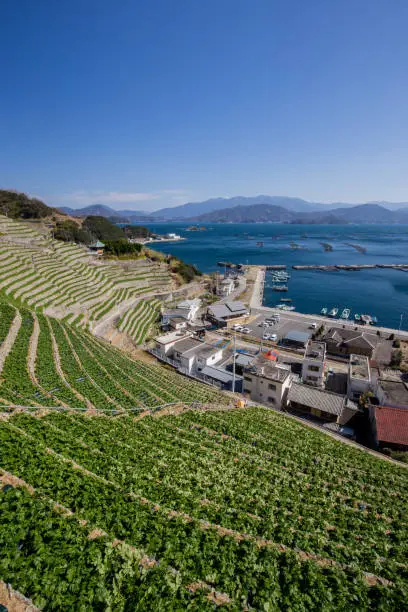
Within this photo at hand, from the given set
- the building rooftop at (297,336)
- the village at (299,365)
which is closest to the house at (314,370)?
the village at (299,365)

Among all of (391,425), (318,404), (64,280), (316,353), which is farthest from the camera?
(64,280)

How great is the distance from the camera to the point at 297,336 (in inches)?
1865

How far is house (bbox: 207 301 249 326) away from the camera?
2173 inches

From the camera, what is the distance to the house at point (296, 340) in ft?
151

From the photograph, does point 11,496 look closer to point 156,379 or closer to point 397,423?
point 156,379

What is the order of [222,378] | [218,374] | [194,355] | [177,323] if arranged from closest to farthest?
[222,378] < [218,374] < [194,355] < [177,323]

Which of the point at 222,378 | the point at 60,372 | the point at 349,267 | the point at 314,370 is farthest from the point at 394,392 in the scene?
the point at 349,267

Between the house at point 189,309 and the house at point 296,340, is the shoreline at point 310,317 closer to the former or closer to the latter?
the house at point 296,340

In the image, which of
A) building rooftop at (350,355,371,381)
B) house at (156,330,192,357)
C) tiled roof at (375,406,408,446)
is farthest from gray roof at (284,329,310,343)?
tiled roof at (375,406,408,446)

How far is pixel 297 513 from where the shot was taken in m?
11.6

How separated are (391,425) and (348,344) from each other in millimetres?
23394

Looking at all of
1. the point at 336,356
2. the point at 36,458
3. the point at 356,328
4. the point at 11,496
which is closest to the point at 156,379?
the point at 36,458

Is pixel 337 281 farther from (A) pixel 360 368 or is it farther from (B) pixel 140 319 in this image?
(B) pixel 140 319

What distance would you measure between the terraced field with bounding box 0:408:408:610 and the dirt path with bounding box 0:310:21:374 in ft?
24.7
